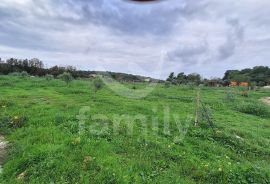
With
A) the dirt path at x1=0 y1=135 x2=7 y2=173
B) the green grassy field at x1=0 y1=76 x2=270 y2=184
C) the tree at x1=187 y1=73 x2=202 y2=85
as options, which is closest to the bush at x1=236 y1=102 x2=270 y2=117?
the tree at x1=187 y1=73 x2=202 y2=85

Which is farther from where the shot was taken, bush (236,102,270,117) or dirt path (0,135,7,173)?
bush (236,102,270,117)

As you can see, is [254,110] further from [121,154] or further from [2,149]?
[2,149]

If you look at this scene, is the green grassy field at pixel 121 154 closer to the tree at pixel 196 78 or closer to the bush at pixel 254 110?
the tree at pixel 196 78

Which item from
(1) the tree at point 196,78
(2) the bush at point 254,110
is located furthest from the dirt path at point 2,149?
(2) the bush at point 254,110

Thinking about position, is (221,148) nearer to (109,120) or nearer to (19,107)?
(109,120)

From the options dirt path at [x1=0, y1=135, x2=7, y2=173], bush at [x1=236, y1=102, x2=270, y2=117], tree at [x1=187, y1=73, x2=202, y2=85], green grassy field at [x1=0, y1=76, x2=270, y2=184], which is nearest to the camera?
green grassy field at [x1=0, y1=76, x2=270, y2=184]

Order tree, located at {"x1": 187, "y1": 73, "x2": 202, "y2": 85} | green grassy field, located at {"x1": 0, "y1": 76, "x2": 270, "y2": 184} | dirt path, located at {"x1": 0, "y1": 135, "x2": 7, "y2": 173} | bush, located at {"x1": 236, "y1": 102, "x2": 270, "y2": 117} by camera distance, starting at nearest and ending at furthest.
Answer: green grassy field, located at {"x1": 0, "y1": 76, "x2": 270, "y2": 184}, dirt path, located at {"x1": 0, "y1": 135, "x2": 7, "y2": 173}, tree, located at {"x1": 187, "y1": 73, "x2": 202, "y2": 85}, bush, located at {"x1": 236, "y1": 102, "x2": 270, "y2": 117}

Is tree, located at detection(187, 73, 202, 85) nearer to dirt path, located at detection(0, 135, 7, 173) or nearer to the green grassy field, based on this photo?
the green grassy field

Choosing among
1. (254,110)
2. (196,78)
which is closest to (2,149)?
(196,78)

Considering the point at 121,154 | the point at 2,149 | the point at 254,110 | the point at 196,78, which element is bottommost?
the point at 2,149

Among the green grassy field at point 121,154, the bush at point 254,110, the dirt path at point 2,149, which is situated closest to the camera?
the green grassy field at point 121,154

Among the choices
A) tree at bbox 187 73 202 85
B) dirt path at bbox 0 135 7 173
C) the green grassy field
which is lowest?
dirt path at bbox 0 135 7 173

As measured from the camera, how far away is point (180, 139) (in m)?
9.63

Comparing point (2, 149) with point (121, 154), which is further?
point (2, 149)
